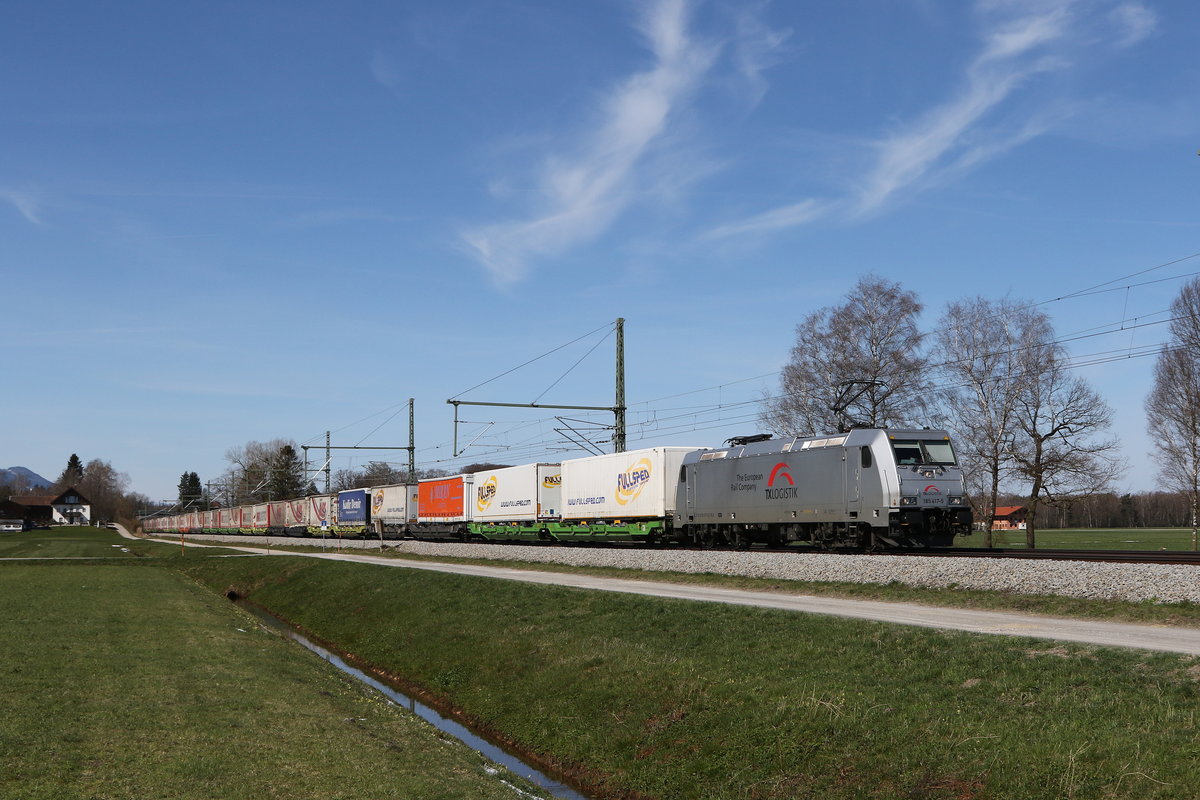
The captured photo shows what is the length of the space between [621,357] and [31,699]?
110 feet

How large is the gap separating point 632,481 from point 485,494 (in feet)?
47.9

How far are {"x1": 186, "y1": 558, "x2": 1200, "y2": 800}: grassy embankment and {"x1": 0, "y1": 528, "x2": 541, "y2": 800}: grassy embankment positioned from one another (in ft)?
7.67

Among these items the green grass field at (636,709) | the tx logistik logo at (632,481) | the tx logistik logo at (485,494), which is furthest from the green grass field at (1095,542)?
the green grass field at (636,709)

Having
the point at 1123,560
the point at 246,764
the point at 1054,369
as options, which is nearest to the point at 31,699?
the point at 246,764

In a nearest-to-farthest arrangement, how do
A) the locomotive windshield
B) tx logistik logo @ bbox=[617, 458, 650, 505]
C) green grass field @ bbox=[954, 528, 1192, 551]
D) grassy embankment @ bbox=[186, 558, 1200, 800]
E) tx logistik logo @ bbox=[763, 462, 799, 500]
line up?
grassy embankment @ bbox=[186, 558, 1200, 800] → the locomotive windshield → tx logistik logo @ bbox=[763, 462, 799, 500] → tx logistik logo @ bbox=[617, 458, 650, 505] → green grass field @ bbox=[954, 528, 1192, 551]

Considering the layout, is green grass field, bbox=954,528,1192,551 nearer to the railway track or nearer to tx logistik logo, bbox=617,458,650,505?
the railway track

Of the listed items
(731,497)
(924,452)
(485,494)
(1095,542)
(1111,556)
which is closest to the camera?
(1111,556)

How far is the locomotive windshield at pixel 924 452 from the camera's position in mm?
28906

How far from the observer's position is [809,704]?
506 inches

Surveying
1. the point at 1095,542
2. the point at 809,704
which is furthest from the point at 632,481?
the point at 1095,542

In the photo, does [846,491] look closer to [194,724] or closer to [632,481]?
[632,481]

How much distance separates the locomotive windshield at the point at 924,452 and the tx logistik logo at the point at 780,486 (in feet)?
13.8

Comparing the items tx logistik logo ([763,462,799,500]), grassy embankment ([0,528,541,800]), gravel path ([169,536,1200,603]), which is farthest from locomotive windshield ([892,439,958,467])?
grassy embankment ([0,528,541,800])

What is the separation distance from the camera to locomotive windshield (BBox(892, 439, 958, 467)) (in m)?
28.9
